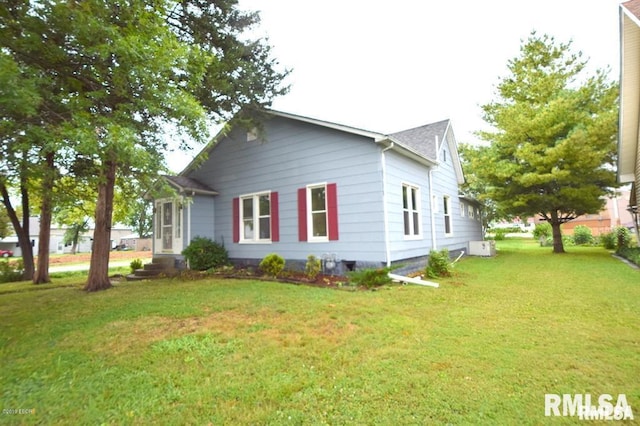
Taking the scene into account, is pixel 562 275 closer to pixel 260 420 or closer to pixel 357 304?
pixel 357 304

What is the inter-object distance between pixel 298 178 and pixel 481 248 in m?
9.95

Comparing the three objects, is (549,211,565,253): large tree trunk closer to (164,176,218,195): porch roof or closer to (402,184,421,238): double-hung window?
(402,184,421,238): double-hung window

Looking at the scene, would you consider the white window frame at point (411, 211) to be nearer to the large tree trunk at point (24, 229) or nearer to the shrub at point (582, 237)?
the large tree trunk at point (24, 229)

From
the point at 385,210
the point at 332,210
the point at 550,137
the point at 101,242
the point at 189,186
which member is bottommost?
the point at 101,242

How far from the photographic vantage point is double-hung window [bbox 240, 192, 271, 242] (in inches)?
411

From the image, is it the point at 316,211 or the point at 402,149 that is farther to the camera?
the point at 316,211

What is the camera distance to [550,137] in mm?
12891

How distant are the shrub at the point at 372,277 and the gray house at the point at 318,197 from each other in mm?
712

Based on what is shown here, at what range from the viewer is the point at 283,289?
6.97 meters

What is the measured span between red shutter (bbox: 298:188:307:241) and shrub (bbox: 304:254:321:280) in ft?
2.94

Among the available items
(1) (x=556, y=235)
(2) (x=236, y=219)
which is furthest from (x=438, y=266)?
(1) (x=556, y=235)

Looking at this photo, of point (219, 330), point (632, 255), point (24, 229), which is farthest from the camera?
point (24, 229)

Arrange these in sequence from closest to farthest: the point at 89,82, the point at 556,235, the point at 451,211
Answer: the point at 89,82
the point at 451,211
the point at 556,235

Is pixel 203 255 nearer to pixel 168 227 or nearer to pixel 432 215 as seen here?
pixel 168 227
